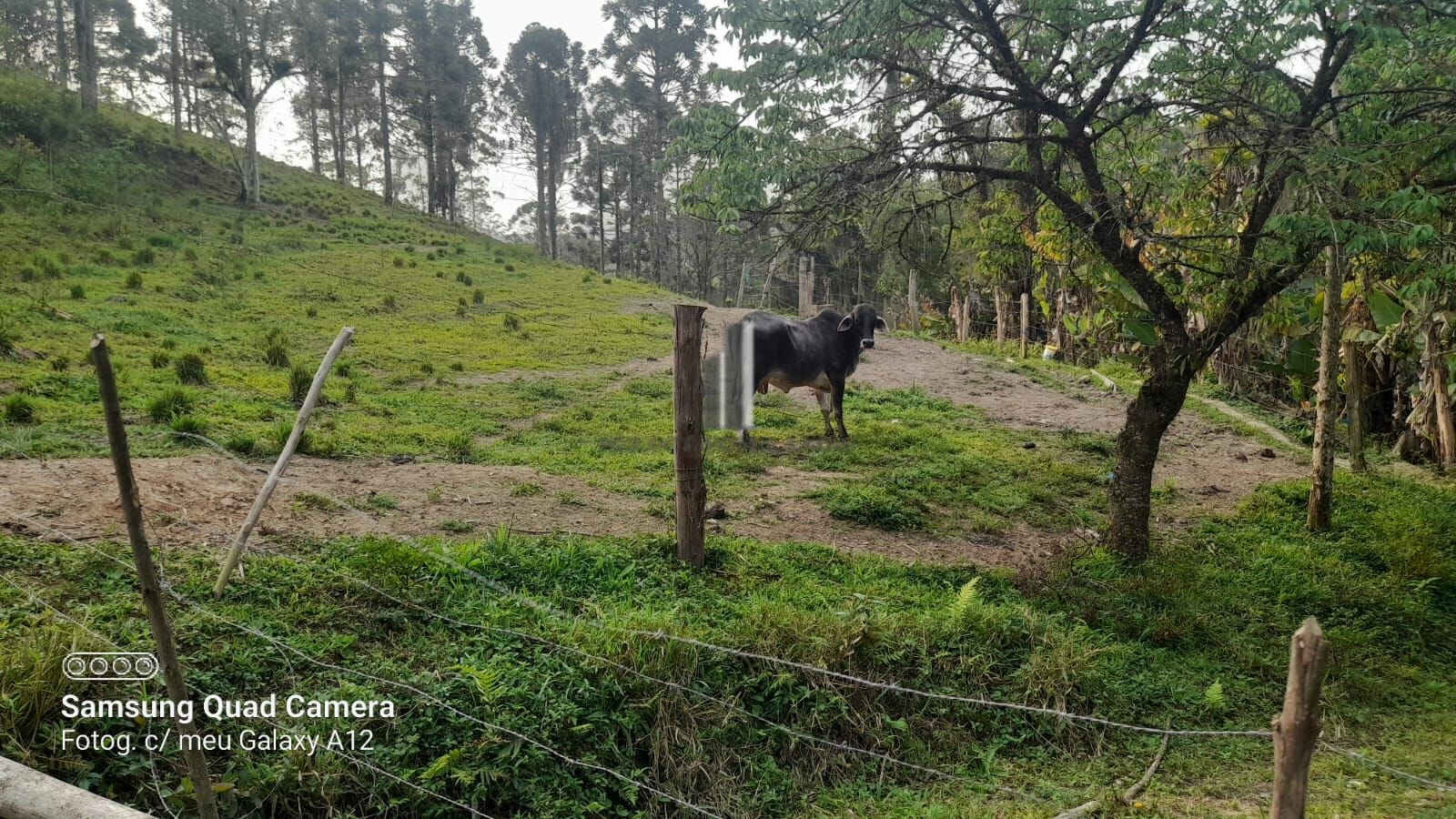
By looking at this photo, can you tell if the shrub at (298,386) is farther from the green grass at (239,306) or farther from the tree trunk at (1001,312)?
the tree trunk at (1001,312)

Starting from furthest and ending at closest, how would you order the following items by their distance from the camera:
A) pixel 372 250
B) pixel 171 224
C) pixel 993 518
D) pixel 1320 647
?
pixel 372 250 → pixel 171 224 → pixel 993 518 → pixel 1320 647

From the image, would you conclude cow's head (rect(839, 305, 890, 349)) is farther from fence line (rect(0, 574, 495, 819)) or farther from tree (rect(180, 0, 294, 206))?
tree (rect(180, 0, 294, 206))

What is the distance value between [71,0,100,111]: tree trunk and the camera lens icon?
103 ft

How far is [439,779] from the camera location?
11.5ft

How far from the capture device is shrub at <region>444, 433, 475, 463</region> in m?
8.33

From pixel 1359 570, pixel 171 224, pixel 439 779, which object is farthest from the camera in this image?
pixel 171 224

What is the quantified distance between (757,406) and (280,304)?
33.7ft

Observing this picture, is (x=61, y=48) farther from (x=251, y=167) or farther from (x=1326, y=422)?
(x=1326, y=422)

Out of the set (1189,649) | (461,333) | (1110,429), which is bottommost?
(1189,649)

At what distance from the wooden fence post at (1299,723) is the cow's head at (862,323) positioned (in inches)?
380

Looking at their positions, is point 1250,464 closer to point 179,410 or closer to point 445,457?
point 445,457

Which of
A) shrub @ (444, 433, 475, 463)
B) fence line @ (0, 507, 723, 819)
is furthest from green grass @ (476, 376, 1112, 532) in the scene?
fence line @ (0, 507, 723, 819)

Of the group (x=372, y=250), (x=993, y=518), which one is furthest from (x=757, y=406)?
(x=372, y=250)

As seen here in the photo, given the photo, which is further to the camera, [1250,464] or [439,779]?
[1250,464]
